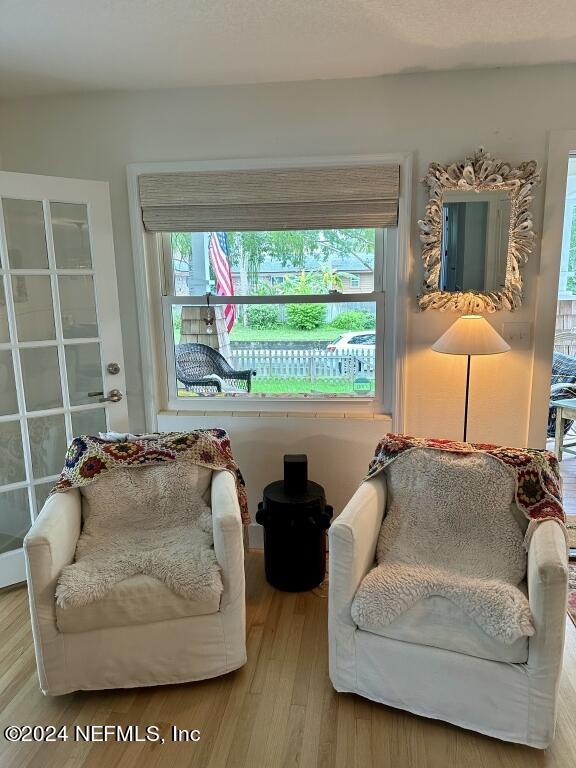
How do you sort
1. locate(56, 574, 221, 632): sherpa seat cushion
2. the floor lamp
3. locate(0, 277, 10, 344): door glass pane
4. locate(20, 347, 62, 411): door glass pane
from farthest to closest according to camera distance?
locate(20, 347, 62, 411): door glass pane
locate(0, 277, 10, 344): door glass pane
the floor lamp
locate(56, 574, 221, 632): sherpa seat cushion

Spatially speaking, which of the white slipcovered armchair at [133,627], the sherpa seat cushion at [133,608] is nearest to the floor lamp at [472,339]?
the white slipcovered armchair at [133,627]

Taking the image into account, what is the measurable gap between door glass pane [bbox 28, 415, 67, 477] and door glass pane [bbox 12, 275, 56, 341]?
411 mm

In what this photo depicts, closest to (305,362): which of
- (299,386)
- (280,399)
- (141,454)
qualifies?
(299,386)

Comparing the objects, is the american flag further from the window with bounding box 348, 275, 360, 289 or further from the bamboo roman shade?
the window with bounding box 348, 275, 360, 289

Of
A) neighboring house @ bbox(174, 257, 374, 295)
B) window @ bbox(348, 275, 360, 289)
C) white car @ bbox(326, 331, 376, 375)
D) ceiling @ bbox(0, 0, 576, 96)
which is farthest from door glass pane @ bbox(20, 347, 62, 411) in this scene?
window @ bbox(348, 275, 360, 289)

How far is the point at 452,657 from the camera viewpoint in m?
1.55

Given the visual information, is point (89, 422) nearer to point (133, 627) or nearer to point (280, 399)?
point (280, 399)

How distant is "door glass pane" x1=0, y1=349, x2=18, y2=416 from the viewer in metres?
2.32

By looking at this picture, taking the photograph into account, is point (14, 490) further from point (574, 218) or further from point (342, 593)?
point (574, 218)

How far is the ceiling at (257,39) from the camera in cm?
175

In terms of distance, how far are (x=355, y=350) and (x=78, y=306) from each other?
1.42m

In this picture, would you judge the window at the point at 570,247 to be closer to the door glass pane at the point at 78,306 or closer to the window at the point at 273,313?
the window at the point at 273,313

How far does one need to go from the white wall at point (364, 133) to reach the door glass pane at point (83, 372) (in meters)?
0.22

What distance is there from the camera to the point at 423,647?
158 cm
